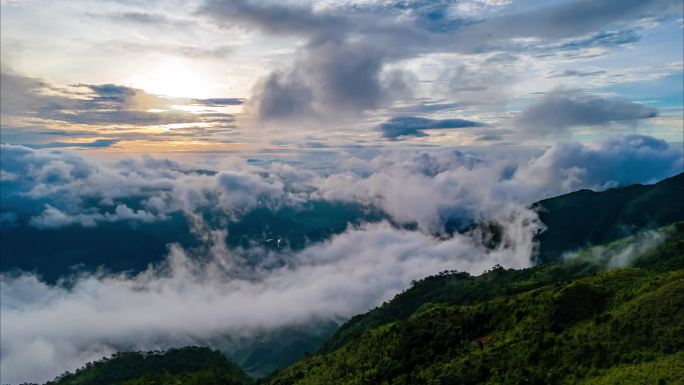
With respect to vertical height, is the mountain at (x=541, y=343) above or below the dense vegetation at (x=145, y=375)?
above

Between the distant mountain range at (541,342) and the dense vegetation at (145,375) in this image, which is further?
the dense vegetation at (145,375)

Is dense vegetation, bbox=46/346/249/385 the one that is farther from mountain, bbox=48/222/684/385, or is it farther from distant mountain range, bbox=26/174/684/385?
distant mountain range, bbox=26/174/684/385

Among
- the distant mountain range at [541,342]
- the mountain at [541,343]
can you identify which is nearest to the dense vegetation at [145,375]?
the mountain at [541,343]

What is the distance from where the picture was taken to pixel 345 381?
104625mm

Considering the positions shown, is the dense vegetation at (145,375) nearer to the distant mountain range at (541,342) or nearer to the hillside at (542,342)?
the distant mountain range at (541,342)

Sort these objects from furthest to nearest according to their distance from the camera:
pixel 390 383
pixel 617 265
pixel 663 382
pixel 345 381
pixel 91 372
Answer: pixel 91 372
pixel 617 265
pixel 345 381
pixel 390 383
pixel 663 382

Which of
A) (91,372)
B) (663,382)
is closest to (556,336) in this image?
(663,382)

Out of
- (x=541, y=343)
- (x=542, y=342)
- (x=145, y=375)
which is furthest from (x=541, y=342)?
(x=145, y=375)

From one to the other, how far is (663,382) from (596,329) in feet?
70.4

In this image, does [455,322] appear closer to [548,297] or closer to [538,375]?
[548,297]

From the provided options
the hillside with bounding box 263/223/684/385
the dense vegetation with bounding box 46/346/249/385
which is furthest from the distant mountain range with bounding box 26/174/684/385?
the dense vegetation with bounding box 46/346/249/385

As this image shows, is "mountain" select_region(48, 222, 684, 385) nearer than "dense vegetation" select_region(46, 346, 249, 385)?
Yes

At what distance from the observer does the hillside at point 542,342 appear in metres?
68.6

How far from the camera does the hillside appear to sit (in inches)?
2699
